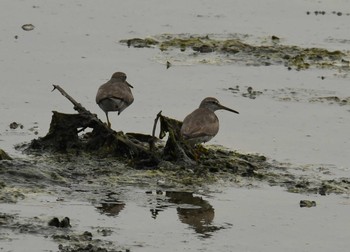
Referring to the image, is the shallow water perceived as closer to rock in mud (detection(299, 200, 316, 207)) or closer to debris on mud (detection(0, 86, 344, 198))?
rock in mud (detection(299, 200, 316, 207))

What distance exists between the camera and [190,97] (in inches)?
793

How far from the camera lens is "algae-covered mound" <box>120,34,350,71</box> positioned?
2375 centimetres

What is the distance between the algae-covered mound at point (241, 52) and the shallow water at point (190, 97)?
41 centimetres

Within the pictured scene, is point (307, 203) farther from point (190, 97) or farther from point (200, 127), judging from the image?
point (190, 97)

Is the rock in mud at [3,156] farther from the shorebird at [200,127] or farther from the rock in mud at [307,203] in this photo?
the rock in mud at [307,203]

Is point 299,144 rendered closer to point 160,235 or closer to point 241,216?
point 241,216

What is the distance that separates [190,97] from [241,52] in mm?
4744

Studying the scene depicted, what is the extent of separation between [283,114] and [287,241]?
280 inches

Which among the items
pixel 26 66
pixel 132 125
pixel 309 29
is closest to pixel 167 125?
pixel 132 125

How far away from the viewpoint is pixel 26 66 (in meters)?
22.1

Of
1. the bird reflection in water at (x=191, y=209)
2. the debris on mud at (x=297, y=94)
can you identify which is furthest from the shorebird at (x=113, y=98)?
the bird reflection in water at (x=191, y=209)

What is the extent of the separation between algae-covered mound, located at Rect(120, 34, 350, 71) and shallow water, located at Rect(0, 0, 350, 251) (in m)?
0.41

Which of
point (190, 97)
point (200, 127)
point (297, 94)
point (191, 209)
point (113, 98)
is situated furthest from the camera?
point (297, 94)

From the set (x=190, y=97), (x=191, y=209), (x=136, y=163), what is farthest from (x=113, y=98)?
(x=191, y=209)
